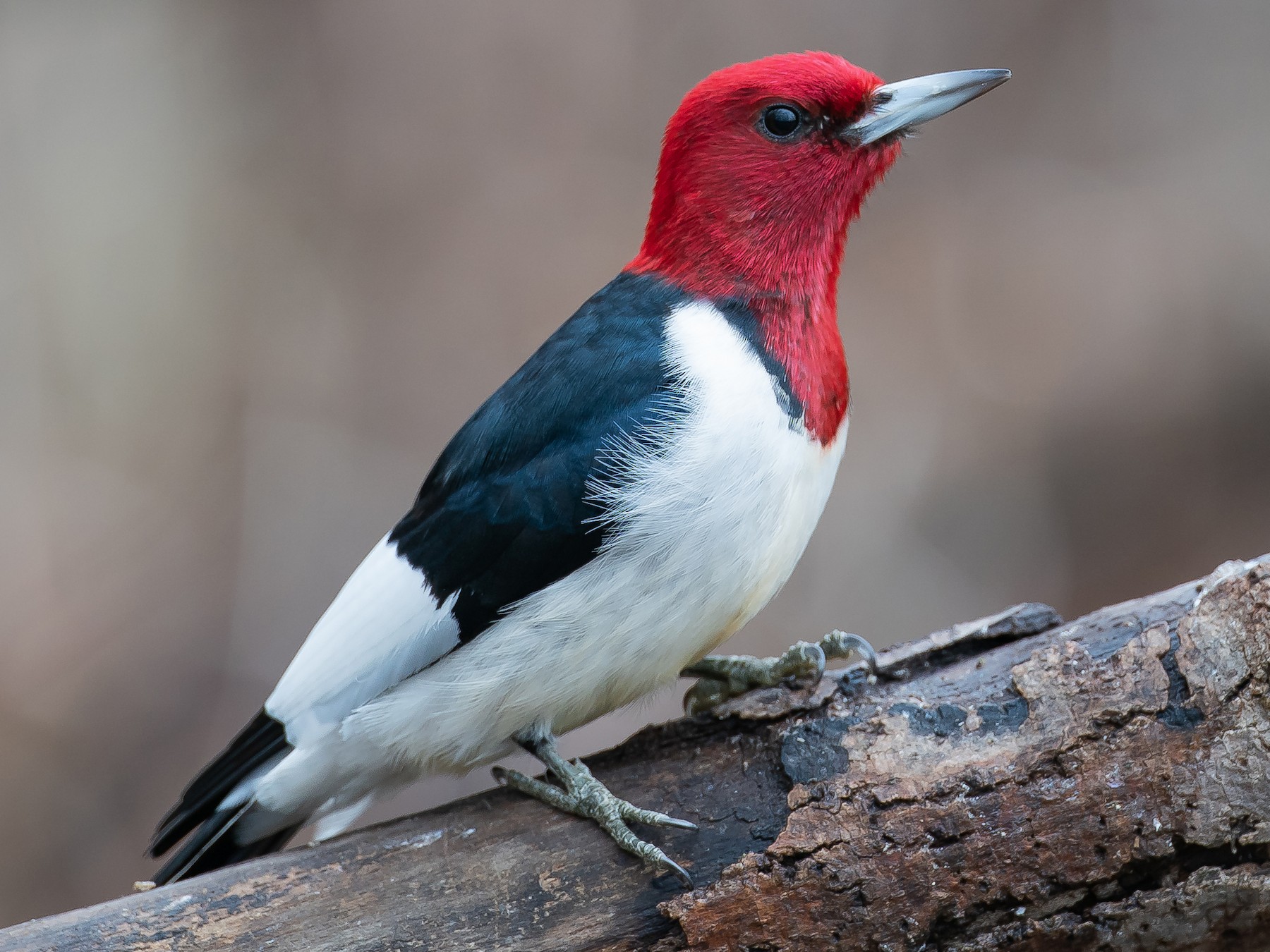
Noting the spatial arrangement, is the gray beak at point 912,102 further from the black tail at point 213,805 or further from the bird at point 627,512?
the black tail at point 213,805

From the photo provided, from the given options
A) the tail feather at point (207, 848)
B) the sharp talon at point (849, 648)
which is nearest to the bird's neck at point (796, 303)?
the sharp talon at point (849, 648)

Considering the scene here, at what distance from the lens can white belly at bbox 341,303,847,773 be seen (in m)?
2.16

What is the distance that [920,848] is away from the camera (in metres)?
2.04

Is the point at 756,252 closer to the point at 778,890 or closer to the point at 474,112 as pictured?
the point at 778,890

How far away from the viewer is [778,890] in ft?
6.70

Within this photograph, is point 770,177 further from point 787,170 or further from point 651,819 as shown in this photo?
point 651,819

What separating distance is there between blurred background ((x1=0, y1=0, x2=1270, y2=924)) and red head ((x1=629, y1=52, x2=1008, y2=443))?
89.9 inches

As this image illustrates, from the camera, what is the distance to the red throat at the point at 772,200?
8.07ft

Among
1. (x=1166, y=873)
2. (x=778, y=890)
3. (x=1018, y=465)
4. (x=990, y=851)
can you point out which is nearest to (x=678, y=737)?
(x=778, y=890)

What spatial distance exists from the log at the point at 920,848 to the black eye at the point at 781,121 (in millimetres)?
1236

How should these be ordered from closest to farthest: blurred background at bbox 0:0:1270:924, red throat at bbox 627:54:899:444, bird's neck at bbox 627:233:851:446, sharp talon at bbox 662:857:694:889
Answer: sharp talon at bbox 662:857:694:889
bird's neck at bbox 627:233:851:446
red throat at bbox 627:54:899:444
blurred background at bbox 0:0:1270:924

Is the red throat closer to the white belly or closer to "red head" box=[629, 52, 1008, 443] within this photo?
"red head" box=[629, 52, 1008, 443]

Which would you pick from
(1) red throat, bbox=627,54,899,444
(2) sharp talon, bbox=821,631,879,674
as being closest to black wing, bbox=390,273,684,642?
(1) red throat, bbox=627,54,899,444

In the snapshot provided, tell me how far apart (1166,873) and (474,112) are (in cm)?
436
